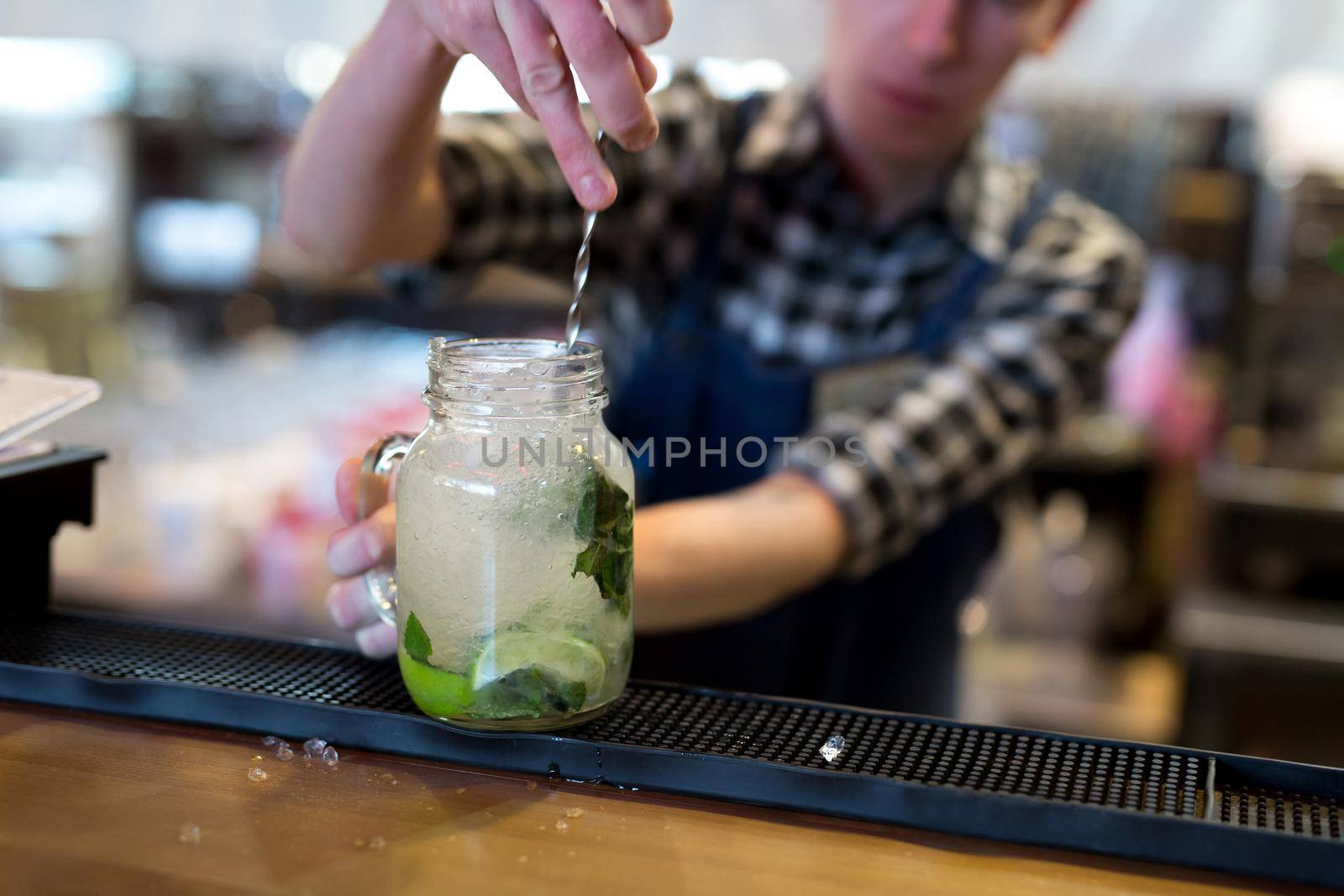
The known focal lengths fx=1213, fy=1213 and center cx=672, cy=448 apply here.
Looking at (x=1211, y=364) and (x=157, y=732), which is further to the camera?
(x=1211, y=364)

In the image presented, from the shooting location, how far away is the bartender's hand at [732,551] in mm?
1039

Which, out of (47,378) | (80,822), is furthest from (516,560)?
(47,378)

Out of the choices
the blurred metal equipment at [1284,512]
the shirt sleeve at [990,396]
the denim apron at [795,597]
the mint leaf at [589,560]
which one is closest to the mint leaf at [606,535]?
the mint leaf at [589,560]

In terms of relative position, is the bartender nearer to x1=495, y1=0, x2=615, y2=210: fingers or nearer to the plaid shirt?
the plaid shirt

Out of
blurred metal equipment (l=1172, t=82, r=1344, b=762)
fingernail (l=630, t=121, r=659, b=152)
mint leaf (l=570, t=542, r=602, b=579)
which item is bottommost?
blurred metal equipment (l=1172, t=82, r=1344, b=762)

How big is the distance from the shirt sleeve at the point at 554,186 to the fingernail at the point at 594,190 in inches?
24.0

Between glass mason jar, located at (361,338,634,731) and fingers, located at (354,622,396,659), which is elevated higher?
glass mason jar, located at (361,338,634,731)

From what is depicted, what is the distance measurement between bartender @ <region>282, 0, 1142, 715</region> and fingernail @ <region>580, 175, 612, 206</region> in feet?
1.13

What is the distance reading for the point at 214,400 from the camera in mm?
3068

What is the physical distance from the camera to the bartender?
3.82ft

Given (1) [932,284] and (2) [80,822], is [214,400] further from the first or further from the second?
(2) [80,822]

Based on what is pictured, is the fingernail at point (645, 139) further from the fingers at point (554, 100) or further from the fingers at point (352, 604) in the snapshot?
the fingers at point (352, 604)

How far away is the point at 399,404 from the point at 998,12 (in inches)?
69.8

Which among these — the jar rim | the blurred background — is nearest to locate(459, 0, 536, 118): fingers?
the jar rim
